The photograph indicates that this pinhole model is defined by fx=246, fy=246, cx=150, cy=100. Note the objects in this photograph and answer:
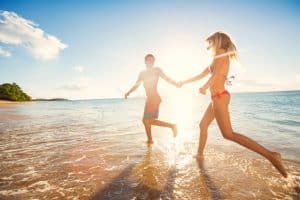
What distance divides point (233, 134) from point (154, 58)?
3238mm

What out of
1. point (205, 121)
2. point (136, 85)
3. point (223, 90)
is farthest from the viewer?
point (136, 85)

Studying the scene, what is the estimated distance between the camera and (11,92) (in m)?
78.6

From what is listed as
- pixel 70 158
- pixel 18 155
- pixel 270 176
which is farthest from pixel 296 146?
pixel 18 155

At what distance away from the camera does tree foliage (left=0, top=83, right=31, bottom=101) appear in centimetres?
7675

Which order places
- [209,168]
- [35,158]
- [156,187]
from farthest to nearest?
[35,158]
[209,168]
[156,187]

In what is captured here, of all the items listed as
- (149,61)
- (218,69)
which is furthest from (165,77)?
(218,69)

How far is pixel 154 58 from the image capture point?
Result: 21.5 feet

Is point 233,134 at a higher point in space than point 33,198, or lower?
higher

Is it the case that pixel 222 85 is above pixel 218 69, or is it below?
below

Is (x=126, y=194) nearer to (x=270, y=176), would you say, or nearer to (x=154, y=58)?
(x=270, y=176)

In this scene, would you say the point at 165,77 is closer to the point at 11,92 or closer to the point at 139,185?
the point at 139,185

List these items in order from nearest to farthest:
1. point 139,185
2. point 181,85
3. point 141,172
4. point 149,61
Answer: point 139,185, point 141,172, point 181,85, point 149,61

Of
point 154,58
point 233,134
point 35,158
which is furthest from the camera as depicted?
point 154,58

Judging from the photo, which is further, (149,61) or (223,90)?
(149,61)
